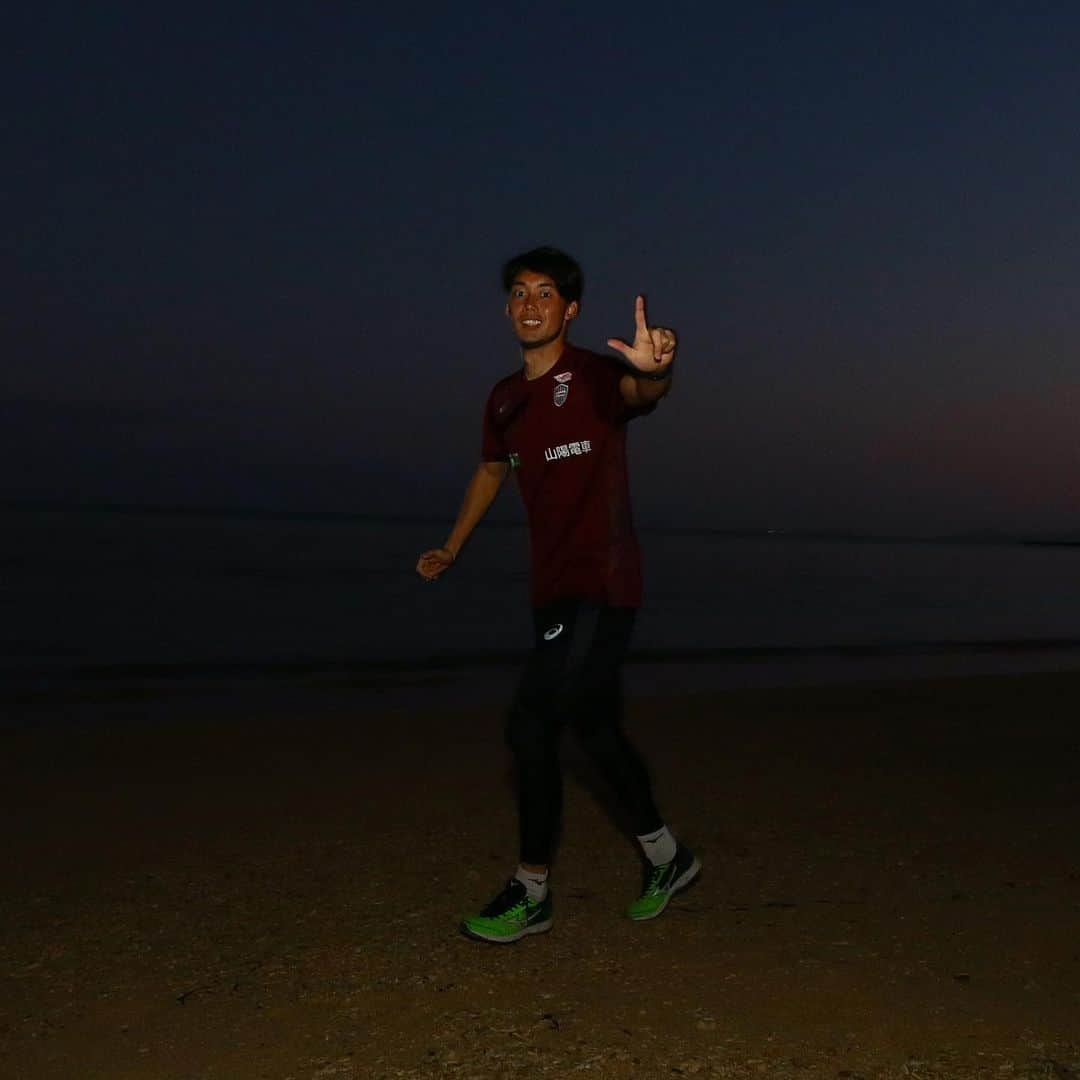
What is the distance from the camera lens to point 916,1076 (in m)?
2.77

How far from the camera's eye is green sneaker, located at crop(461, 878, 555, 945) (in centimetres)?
369

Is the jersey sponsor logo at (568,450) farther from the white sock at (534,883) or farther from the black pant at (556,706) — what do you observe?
the white sock at (534,883)

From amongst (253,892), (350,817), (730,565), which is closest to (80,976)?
(253,892)

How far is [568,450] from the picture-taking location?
145 inches

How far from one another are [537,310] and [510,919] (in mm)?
1984

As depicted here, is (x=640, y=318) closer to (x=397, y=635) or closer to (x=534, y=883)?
(x=534, y=883)

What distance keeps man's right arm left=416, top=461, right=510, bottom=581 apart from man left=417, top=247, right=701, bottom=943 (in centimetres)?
33

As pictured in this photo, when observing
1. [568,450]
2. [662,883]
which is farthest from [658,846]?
[568,450]

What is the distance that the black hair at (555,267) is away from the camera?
12.4 ft

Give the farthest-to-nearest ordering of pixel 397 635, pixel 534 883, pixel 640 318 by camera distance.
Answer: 1. pixel 397 635
2. pixel 534 883
3. pixel 640 318

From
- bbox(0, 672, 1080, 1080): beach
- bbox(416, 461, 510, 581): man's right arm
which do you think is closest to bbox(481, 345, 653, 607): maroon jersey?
bbox(416, 461, 510, 581): man's right arm

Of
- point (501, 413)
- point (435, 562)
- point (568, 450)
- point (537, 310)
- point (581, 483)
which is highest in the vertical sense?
point (537, 310)

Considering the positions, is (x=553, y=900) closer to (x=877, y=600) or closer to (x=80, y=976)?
(x=80, y=976)

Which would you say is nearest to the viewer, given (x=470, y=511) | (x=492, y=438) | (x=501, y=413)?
(x=501, y=413)
